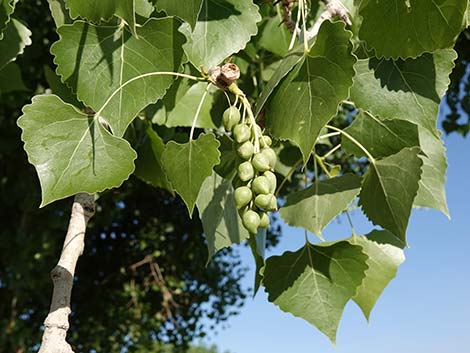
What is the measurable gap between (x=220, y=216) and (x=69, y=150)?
335 mm

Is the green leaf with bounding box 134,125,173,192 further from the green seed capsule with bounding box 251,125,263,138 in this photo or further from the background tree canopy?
the background tree canopy

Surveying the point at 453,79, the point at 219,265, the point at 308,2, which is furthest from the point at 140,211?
the point at 308,2

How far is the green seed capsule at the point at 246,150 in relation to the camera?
692 millimetres

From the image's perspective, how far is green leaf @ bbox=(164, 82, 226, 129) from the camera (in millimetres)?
1118

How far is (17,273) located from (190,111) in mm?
2157

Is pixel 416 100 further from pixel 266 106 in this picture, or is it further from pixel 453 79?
pixel 453 79

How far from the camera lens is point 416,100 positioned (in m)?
0.81

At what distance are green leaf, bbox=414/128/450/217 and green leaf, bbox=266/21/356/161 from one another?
0.37 meters

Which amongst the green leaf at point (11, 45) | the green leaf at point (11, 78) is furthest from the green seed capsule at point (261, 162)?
the green leaf at point (11, 78)

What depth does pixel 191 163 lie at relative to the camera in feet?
2.59

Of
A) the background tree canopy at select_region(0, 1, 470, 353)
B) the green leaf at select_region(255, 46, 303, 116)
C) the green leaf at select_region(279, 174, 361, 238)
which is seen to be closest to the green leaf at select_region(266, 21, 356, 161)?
the green leaf at select_region(255, 46, 303, 116)

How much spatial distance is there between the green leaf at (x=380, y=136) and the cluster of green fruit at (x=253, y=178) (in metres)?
0.32

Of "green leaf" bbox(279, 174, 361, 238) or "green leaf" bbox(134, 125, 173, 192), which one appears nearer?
"green leaf" bbox(279, 174, 361, 238)

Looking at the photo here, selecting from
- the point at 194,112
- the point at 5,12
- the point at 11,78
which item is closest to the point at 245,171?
the point at 5,12
